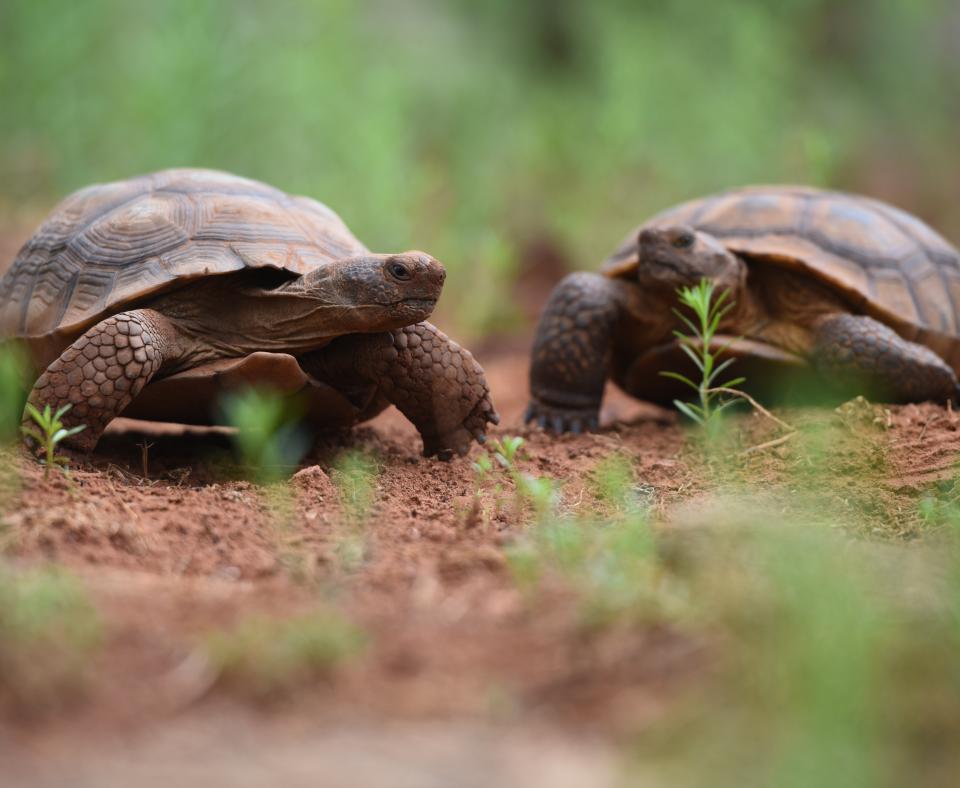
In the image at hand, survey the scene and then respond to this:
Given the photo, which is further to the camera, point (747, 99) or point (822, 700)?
point (747, 99)

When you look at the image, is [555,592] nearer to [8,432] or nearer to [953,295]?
[8,432]

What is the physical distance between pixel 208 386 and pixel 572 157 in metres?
8.91

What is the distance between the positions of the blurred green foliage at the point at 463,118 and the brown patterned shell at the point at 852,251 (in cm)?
100

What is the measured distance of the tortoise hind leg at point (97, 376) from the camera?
11.1 ft

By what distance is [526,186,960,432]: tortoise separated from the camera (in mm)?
4629

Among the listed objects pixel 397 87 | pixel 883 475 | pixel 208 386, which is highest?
pixel 397 87

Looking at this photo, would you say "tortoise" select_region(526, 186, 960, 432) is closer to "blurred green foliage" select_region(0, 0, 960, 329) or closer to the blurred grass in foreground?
"blurred green foliage" select_region(0, 0, 960, 329)

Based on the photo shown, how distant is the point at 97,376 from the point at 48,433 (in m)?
0.41

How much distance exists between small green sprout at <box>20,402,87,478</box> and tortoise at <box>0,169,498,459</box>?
0.42 feet

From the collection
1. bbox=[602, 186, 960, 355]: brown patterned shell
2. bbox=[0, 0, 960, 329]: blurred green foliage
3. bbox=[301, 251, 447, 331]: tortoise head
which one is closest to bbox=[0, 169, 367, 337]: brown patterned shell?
bbox=[301, 251, 447, 331]: tortoise head

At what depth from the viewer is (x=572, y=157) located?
12.0 meters

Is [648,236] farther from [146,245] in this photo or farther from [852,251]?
[146,245]

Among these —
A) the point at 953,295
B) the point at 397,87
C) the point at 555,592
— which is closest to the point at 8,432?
the point at 555,592

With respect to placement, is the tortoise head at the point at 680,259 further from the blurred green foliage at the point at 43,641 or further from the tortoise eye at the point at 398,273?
the blurred green foliage at the point at 43,641
